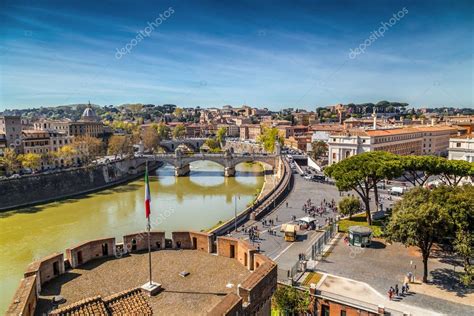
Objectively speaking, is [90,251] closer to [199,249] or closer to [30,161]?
[199,249]

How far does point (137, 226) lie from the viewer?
30.2m

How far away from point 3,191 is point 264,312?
36332mm

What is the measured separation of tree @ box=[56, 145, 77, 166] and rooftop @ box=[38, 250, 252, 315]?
43.9 m

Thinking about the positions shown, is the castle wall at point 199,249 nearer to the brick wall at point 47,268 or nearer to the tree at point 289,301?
the brick wall at point 47,268

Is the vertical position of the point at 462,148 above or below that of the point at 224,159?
above

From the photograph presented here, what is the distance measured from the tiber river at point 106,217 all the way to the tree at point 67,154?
8.87 meters

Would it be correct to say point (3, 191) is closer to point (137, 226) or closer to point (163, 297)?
point (137, 226)

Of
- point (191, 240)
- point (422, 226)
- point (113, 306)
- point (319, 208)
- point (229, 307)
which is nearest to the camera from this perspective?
point (229, 307)

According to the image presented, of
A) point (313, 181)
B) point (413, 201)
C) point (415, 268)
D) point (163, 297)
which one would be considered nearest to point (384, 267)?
point (415, 268)

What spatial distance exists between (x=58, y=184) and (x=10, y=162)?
5.88m

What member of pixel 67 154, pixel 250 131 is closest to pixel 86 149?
pixel 67 154

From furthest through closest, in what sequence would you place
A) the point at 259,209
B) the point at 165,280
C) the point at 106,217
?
1. the point at 106,217
2. the point at 259,209
3. the point at 165,280

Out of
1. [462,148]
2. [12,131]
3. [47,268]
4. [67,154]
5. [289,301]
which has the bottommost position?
[289,301]

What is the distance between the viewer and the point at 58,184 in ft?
137
